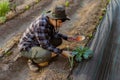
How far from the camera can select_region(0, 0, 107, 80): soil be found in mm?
4391

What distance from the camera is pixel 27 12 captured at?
7496 millimetres

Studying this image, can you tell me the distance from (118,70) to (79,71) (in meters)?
0.69

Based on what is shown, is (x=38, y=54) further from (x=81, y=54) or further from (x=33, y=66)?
(x=81, y=54)

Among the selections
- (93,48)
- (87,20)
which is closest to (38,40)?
(93,48)

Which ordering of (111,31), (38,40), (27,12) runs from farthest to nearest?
(27,12), (111,31), (38,40)

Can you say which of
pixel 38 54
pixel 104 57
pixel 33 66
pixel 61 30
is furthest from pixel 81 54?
pixel 61 30

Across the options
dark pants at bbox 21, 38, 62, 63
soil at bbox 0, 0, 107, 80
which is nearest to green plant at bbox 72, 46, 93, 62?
soil at bbox 0, 0, 107, 80

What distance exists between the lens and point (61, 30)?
6070 mm

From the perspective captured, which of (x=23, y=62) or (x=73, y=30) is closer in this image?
(x=23, y=62)

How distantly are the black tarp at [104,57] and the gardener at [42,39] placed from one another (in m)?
0.41

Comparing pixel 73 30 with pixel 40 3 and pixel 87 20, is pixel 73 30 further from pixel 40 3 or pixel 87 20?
pixel 40 3

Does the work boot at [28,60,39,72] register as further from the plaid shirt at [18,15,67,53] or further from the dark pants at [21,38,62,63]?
the plaid shirt at [18,15,67,53]

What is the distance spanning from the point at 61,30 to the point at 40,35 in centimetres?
194

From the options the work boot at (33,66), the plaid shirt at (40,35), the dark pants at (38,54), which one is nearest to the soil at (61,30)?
the work boot at (33,66)
